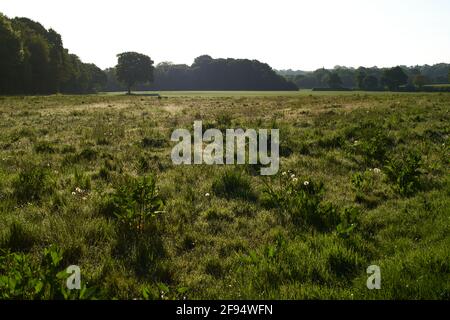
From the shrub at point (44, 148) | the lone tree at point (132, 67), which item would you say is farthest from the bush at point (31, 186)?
the lone tree at point (132, 67)

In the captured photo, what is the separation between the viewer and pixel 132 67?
96.8 metres

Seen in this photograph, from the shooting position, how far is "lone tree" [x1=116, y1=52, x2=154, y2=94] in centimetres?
9644

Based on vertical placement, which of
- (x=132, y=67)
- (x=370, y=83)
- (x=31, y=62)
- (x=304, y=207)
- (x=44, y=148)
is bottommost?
(x=304, y=207)

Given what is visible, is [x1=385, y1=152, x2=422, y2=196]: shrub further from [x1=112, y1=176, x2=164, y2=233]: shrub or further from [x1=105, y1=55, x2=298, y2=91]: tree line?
[x1=105, y1=55, x2=298, y2=91]: tree line

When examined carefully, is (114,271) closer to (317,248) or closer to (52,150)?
(317,248)

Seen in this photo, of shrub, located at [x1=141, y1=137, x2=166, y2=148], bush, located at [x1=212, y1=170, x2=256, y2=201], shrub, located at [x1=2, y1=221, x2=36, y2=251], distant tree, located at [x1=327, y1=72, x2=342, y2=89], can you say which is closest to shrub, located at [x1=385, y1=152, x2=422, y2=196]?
bush, located at [x1=212, y1=170, x2=256, y2=201]

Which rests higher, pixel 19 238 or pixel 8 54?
pixel 8 54

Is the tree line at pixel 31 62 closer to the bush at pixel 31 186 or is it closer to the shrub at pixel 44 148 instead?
the shrub at pixel 44 148

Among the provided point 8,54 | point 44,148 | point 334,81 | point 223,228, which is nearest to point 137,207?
point 223,228

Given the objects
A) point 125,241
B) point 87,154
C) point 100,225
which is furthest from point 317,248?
point 87,154

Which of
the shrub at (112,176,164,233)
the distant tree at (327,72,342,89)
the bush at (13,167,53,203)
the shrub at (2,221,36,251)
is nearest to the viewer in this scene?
the shrub at (2,221,36,251)

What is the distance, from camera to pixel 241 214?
22.7ft

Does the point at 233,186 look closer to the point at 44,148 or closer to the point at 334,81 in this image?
the point at 44,148

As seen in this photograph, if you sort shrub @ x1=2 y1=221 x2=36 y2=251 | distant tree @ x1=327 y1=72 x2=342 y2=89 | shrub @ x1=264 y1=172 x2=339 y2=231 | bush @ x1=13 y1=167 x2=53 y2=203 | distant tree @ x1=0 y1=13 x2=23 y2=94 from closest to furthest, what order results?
1. shrub @ x1=2 y1=221 x2=36 y2=251
2. shrub @ x1=264 y1=172 x2=339 y2=231
3. bush @ x1=13 y1=167 x2=53 y2=203
4. distant tree @ x1=0 y1=13 x2=23 y2=94
5. distant tree @ x1=327 y1=72 x2=342 y2=89
